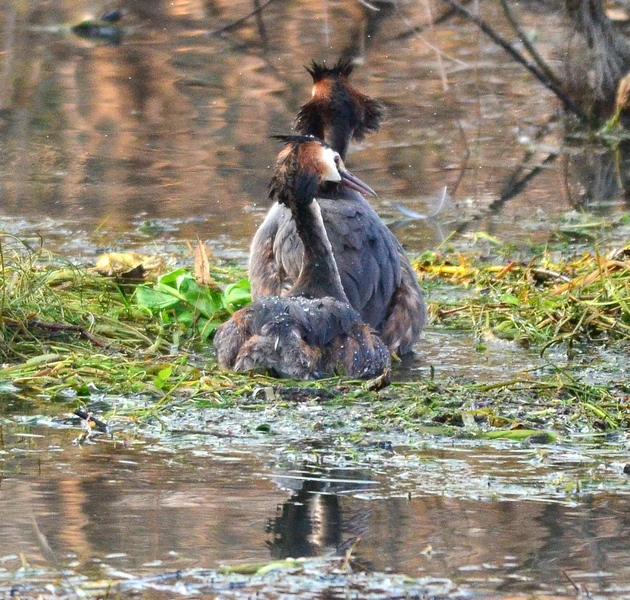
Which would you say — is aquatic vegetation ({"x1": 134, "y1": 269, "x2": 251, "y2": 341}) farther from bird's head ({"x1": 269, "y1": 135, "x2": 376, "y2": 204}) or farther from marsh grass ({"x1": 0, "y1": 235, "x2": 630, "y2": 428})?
bird's head ({"x1": 269, "y1": 135, "x2": 376, "y2": 204})

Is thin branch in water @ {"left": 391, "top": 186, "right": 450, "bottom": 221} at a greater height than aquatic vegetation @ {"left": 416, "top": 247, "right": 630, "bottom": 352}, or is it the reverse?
thin branch in water @ {"left": 391, "top": 186, "right": 450, "bottom": 221}

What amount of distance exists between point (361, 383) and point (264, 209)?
14.9 feet

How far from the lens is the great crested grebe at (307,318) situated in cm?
657

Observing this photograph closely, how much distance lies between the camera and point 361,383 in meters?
6.52

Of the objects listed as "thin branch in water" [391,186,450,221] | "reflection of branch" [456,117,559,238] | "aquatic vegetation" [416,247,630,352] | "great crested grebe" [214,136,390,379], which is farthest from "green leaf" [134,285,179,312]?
"reflection of branch" [456,117,559,238]

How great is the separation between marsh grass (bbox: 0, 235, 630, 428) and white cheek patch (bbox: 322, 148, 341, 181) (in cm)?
110

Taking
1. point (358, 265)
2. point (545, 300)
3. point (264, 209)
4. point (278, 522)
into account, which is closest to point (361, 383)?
point (358, 265)

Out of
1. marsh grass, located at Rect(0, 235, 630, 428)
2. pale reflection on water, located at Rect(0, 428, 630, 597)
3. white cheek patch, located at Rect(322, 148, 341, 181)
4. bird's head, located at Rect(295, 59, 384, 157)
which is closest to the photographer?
pale reflection on water, located at Rect(0, 428, 630, 597)

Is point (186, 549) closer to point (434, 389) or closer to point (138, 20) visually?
point (434, 389)

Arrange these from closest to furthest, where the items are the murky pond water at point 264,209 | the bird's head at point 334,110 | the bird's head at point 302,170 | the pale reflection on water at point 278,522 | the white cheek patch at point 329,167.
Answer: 1. the pale reflection on water at point 278,522
2. the murky pond water at point 264,209
3. the bird's head at point 302,170
4. the white cheek patch at point 329,167
5. the bird's head at point 334,110

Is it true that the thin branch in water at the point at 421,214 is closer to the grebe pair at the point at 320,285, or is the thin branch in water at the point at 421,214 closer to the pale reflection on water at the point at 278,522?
the grebe pair at the point at 320,285

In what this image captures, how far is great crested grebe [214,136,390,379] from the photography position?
21.6 ft

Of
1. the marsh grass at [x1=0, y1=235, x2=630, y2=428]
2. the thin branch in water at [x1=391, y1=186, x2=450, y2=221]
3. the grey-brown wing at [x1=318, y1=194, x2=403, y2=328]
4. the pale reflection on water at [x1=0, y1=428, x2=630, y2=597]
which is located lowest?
the pale reflection on water at [x1=0, y1=428, x2=630, y2=597]

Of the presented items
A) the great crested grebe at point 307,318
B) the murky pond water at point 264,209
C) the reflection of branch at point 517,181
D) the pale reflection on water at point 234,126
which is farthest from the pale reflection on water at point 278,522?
the reflection of branch at point 517,181
